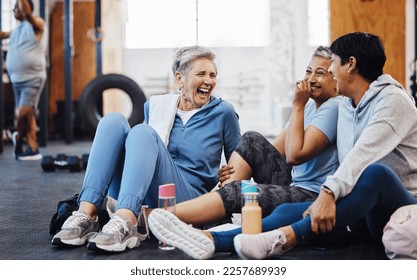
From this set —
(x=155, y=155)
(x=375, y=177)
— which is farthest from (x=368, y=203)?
(x=155, y=155)

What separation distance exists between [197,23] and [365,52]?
6736 mm

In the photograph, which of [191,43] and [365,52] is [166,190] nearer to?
[365,52]

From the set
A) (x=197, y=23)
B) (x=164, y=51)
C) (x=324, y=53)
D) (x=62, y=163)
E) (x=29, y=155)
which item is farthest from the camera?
(x=164, y=51)

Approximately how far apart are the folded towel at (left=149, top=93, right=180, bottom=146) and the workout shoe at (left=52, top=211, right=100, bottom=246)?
0.37 meters

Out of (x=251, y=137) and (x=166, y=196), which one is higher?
(x=251, y=137)

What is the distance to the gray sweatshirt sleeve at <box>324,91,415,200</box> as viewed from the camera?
1.65 m

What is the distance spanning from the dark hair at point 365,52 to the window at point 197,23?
6353 mm

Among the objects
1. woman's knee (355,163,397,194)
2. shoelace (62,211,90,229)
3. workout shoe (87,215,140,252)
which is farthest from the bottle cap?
woman's knee (355,163,397,194)

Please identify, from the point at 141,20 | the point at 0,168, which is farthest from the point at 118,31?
the point at 0,168

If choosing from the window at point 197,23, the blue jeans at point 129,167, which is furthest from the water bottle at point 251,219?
the window at point 197,23

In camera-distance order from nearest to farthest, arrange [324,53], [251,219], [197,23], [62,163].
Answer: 1. [251,219]
2. [324,53]
3. [62,163]
4. [197,23]

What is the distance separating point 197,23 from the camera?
27.6 ft

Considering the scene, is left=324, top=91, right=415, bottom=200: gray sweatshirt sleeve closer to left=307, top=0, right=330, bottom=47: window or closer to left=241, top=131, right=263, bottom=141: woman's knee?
left=241, top=131, right=263, bottom=141: woman's knee

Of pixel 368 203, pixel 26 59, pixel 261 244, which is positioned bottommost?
pixel 261 244
